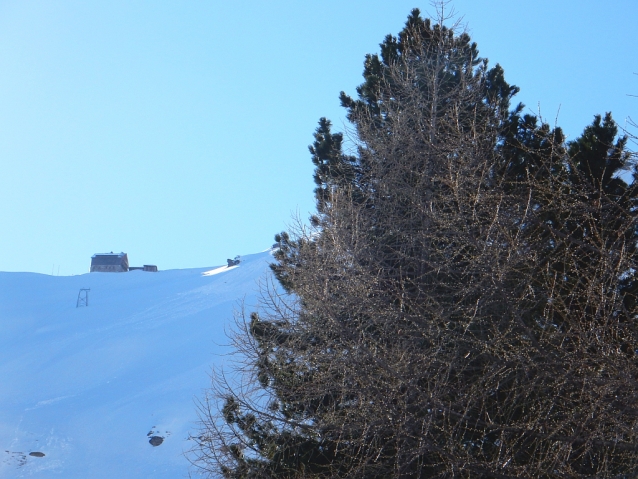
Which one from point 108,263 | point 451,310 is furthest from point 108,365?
point 451,310

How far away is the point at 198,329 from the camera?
41125 millimetres

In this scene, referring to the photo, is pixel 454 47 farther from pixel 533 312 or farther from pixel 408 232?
pixel 533 312

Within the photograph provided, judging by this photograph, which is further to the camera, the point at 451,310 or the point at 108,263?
the point at 108,263

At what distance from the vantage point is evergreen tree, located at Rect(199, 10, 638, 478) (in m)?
7.84

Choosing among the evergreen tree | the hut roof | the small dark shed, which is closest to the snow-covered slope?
the small dark shed

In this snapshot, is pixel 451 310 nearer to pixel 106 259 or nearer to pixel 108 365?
pixel 108 365

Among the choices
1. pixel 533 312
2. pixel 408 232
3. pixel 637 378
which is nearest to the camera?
pixel 637 378

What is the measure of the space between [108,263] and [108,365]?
85.4 ft

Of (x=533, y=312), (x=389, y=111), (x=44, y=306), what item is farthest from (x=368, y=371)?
(x=44, y=306)

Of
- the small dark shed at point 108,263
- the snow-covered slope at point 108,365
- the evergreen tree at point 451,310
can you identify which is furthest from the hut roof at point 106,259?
the evergreen tree at point 451,310

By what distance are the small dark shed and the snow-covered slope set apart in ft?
12.8

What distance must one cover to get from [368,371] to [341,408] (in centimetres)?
142

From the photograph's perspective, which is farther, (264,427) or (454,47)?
(454,47)

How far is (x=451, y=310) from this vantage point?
375 inches
